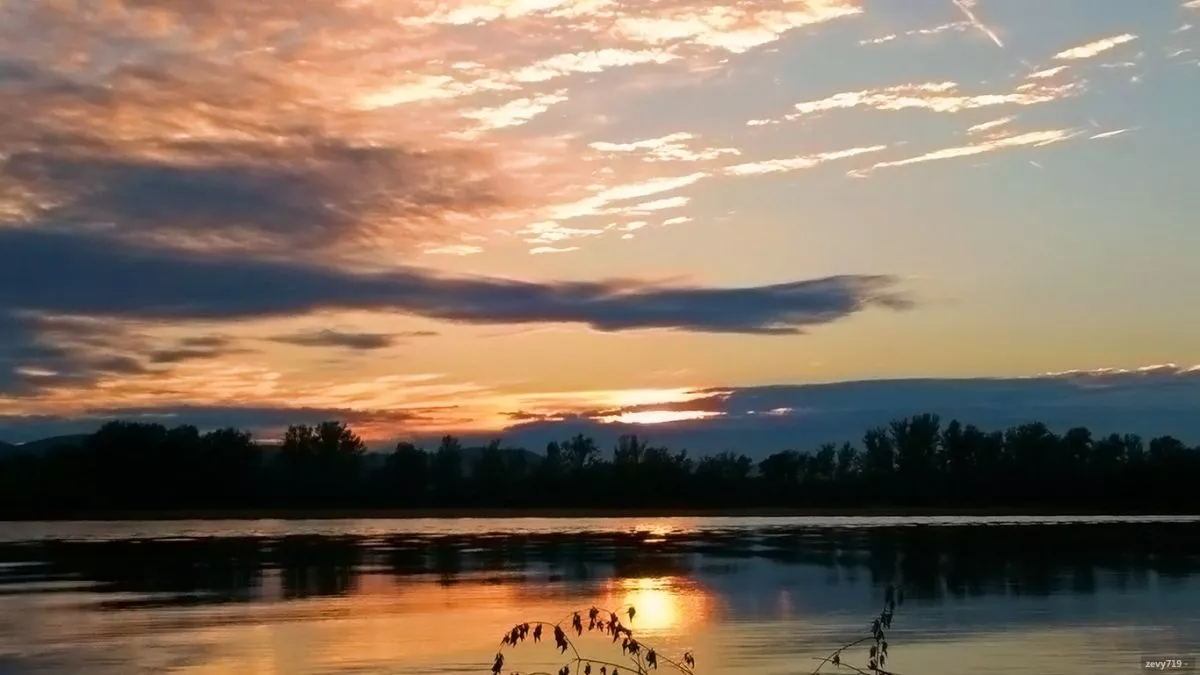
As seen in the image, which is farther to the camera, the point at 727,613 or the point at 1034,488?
the point at 1034,488

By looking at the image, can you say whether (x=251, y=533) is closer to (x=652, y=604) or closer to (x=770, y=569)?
(x=770, y=569)

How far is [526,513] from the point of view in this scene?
141125 mm

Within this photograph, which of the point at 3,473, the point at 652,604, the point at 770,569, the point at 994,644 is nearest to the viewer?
the point at 994,644

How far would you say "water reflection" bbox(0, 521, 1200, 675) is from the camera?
1017 inches

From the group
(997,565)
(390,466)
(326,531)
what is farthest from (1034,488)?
(997,565)

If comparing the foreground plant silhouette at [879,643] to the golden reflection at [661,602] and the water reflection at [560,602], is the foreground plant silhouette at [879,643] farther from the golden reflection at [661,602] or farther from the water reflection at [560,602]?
the golden reflection at [661,602]

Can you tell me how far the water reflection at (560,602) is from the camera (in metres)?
25.8

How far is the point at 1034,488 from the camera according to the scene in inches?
5541

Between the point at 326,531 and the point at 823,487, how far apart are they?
74.5 m

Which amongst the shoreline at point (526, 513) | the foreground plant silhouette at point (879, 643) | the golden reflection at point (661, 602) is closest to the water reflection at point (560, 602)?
the golden reflection at point (661, 602)

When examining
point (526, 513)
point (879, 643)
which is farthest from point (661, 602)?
point (526, 513)

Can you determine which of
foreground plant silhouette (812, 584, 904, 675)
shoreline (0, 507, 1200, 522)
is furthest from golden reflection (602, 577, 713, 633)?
shoreline (0, 507, 1200, 522)

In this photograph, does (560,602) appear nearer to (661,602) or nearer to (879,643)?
(661,602)

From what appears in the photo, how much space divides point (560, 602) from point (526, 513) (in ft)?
352
